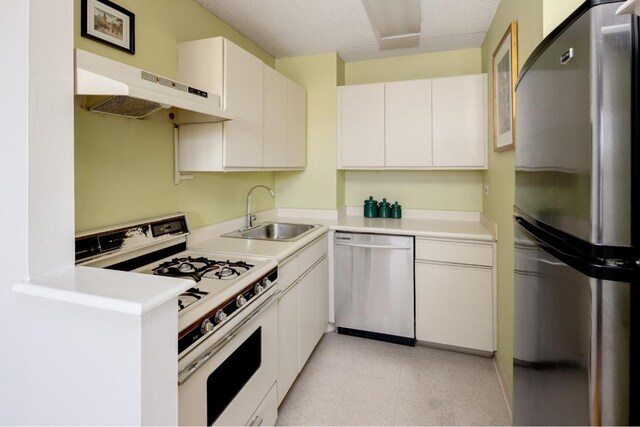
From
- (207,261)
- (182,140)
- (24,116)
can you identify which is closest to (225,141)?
(182,140)

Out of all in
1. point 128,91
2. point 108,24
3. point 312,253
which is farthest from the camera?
point 312,253

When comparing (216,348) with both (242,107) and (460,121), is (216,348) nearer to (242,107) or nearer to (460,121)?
(242,107)

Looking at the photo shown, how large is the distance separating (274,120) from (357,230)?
1.06m

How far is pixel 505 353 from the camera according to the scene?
1996 millimetres

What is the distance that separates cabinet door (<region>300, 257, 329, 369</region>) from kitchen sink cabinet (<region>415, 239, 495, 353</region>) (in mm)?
724

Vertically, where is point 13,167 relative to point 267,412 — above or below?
above

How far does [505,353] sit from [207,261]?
1.86 m

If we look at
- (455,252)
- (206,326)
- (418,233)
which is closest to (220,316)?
(206,326)

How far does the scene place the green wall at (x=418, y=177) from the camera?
2.90 metres

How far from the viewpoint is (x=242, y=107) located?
6.30 ft

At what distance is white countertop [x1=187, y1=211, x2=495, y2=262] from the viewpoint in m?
1.90

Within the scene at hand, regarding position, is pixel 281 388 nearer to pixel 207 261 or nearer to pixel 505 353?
pixel 207 261

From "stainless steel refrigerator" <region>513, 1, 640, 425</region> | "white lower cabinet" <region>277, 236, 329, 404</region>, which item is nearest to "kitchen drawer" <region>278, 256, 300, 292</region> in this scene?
"white lower cabinet" <region>277, 236, 329, 404</region>

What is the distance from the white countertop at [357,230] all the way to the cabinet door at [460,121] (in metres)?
0.53
